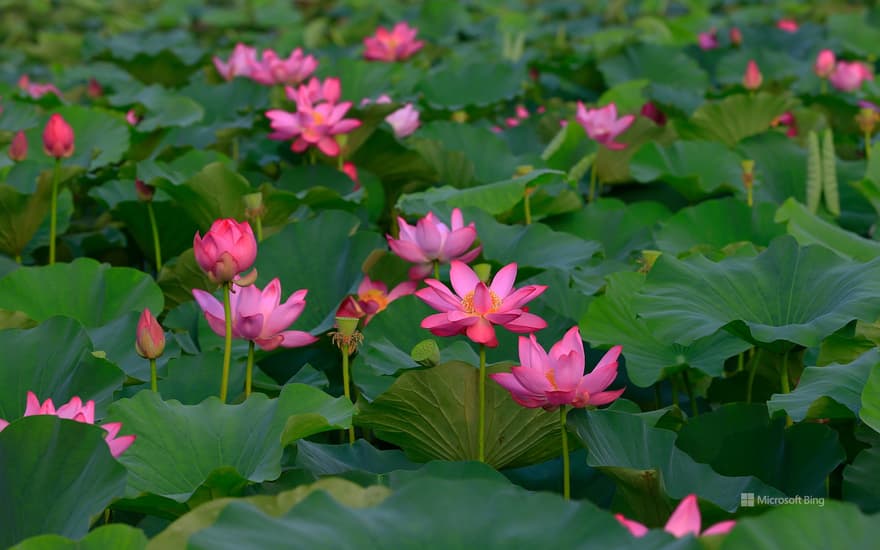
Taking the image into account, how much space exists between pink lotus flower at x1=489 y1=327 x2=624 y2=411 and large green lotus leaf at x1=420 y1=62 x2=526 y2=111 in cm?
184

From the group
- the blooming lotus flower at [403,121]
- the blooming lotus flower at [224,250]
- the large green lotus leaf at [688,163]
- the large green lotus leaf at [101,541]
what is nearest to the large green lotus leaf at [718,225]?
the large green lotus leaf at [688,163]

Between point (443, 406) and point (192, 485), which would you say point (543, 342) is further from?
point (192, 485)

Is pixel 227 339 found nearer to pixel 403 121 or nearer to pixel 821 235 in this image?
pixel 821 235

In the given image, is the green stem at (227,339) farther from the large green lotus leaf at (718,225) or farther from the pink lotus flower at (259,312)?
the large green lotus leaf at (718,225)

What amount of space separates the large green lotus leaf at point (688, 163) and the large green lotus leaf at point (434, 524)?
1526 mm

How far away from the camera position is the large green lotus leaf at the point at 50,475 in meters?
1.00

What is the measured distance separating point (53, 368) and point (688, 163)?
144 cm

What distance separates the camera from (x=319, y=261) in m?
1.75

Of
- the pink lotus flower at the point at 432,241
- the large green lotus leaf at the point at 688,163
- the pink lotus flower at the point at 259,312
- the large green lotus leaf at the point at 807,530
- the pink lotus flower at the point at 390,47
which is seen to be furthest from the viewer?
the pink lotus flower at the point at 390,47

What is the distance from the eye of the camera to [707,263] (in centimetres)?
150

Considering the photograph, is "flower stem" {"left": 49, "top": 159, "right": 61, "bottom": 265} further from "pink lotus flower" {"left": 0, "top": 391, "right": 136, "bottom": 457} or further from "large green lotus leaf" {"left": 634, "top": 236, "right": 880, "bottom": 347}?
"large green lotus leaf" {"left": 634, "top": 236, "right": 880, "bottom": 347}

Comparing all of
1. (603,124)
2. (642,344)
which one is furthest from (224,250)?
(603,124)

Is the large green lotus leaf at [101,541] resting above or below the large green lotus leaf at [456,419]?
above

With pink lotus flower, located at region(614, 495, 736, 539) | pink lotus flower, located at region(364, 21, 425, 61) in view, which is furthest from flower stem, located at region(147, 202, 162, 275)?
pink lotus flower, located at region(364, 21, 425, 61)
